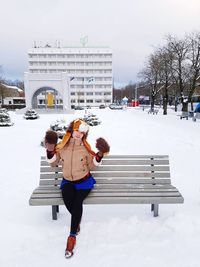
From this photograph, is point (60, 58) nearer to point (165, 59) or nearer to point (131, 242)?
point (165, 59)

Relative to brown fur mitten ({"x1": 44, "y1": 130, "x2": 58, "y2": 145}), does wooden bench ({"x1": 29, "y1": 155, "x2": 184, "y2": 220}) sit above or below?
below

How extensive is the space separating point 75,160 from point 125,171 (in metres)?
0.90

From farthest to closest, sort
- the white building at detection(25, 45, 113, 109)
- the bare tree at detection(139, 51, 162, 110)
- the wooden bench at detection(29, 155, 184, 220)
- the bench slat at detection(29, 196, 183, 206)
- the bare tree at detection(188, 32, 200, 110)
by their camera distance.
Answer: the white building at detection(25, 45, 113, 109)
the bare tree at detection(139, 51, 162, 110)
the bare tree at detection(188, 32, 200, 110)
the wooden bench at detection(29, 155, 184, 220)
the bench slat at detection(29, 196, 183, 206)

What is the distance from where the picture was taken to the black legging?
130 inches

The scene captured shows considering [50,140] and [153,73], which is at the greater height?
[153,73]

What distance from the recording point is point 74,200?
347cm

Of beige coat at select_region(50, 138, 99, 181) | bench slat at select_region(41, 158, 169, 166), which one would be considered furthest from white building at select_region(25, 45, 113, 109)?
beige coat at select_region(50, 138, 99, 181)

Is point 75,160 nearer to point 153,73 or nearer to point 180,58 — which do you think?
point 180,58

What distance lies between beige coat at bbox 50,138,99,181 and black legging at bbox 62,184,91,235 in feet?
0.54

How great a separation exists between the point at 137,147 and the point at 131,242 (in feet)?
23.1

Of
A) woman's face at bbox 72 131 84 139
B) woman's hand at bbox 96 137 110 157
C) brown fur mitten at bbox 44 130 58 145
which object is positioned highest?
woman's face at bbox 72 131 84 139

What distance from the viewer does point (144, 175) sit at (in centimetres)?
394

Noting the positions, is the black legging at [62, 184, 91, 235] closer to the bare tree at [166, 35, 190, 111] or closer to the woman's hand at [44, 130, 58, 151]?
the woman's hand at [44, 130, 58, 151]

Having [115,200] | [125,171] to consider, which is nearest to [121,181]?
[125,171]
